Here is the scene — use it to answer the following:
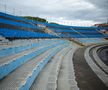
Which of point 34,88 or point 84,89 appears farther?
point 84,89

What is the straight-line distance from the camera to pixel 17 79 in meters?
4.94

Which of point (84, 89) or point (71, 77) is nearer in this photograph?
point (84, 89)

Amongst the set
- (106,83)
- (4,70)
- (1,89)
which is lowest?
(106,83)

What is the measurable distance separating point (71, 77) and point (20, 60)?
2.89m

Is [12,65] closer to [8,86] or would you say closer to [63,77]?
[8,86]

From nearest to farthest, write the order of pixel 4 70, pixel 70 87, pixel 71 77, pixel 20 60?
pixel 4 70 < pixel 70 87 < pixel 20 60 < pixel 71 77

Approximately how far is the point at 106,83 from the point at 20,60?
4.45 metres

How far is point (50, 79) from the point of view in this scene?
6.61 m

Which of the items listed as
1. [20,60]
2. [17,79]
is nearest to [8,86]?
[17,79]

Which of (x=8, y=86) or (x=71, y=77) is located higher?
(x=8, y=86)

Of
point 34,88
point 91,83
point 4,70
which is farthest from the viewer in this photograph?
point 91,83

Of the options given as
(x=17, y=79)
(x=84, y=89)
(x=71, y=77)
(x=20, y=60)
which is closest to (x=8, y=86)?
(x=17, y=79)

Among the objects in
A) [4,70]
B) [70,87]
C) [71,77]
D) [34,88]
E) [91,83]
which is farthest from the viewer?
[71,77]

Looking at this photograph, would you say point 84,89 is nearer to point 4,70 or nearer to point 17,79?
point 17,79
